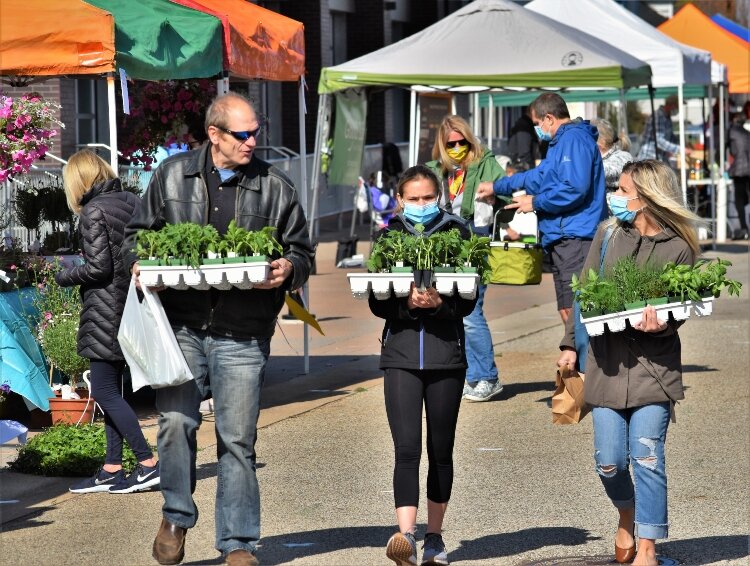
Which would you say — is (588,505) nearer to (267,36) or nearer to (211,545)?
(211,545)

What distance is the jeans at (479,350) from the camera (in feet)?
Result: 31.1

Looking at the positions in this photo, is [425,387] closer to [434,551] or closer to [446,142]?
[434,551]

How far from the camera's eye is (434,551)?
5.51m

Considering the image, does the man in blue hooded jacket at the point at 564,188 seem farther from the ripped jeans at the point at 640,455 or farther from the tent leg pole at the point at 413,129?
the tent leg pole at the point at 413,129

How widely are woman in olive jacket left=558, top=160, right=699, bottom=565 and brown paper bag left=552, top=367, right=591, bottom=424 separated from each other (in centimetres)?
18

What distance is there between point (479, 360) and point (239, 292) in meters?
4.33

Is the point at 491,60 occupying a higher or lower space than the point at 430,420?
higher

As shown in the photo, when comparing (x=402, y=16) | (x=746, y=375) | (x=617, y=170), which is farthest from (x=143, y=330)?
(x=402, y=16)

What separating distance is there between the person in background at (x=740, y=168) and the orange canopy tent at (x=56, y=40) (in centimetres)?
1571

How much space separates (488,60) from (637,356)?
8.60m

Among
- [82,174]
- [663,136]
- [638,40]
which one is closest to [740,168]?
[663,136]

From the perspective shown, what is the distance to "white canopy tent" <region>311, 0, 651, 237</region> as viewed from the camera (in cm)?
1355

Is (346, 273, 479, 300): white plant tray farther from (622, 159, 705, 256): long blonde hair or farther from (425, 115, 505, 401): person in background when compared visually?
(425, 115, 505, 401): person in background

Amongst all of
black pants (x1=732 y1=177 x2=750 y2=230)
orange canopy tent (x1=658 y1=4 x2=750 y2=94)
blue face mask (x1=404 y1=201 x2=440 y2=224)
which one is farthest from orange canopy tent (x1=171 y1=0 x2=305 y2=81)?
orange canopy tent (x1=658 y1=4 x2=750 y2=94)
